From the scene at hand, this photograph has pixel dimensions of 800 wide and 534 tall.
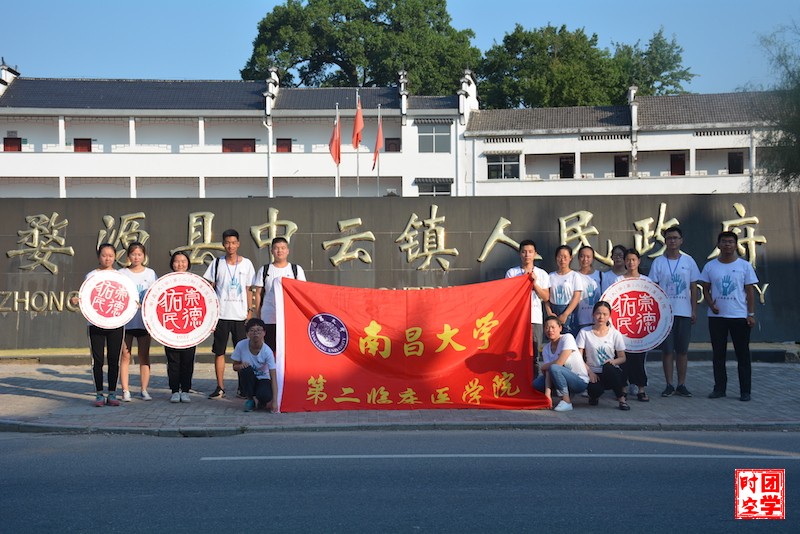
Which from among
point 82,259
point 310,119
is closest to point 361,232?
point 82,259

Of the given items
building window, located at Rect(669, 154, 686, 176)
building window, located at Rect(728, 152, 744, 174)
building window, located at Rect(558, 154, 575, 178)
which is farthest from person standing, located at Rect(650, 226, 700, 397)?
building window, located at Rect(728, 152, 744, 174)

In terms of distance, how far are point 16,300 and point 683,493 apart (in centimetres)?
1250

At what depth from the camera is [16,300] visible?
15211mm

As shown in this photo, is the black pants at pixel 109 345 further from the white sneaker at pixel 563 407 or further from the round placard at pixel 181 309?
the white sneaker at pixel 563 407

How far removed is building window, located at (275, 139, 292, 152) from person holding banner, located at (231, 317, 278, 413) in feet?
142

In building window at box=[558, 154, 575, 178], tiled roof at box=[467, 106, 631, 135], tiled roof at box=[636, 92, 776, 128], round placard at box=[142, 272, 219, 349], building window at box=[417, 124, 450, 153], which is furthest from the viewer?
building window at box=[558, 154, 575, 178]

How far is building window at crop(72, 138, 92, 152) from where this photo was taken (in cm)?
5172

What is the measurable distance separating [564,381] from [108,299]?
5378 millimetres

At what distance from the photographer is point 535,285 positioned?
10312 mm

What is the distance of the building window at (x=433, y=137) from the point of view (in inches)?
2007

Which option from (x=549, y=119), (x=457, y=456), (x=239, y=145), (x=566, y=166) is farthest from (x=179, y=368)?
(x=566, y=166)

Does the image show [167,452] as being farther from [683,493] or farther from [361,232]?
[361,232]

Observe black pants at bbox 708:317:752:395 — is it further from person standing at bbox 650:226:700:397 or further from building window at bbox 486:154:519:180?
building window at bbox 486:154:519:180

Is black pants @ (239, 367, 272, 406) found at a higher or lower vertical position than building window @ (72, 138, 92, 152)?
lower
